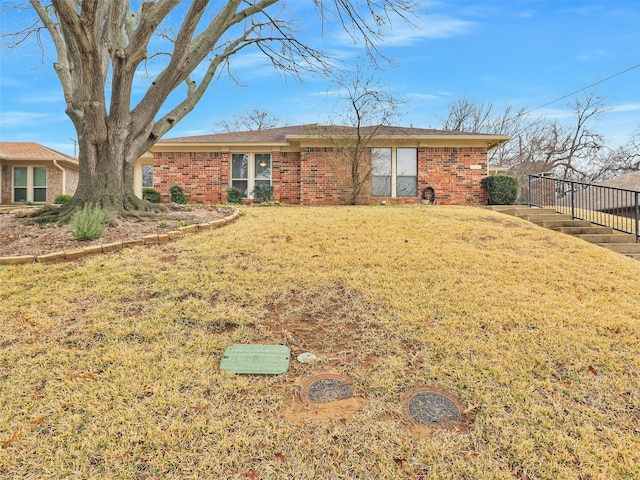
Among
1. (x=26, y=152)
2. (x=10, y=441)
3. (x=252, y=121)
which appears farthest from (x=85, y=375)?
(x=252, y=121)

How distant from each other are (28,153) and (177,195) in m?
10.9

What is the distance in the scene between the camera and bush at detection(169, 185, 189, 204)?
45.6 feet

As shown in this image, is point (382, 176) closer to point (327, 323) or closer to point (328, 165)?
point (328, 165)

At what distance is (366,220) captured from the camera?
278 inches

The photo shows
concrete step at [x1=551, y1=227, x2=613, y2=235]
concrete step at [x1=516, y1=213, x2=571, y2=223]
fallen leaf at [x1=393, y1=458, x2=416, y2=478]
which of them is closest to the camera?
fallen leaf at [x1=393, y1=458, x2=416, y2=478]

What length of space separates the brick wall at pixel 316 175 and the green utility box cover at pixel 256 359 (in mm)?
10939

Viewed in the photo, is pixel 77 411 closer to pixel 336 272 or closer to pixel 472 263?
pixel 336 272

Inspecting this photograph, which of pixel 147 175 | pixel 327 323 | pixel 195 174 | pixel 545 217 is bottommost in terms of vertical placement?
pixel 327 323

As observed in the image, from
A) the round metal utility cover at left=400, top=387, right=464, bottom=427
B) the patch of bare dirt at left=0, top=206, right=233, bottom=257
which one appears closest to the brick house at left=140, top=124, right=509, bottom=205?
the patch of bare dirt at left=0, top=206, right=233, bottom=257

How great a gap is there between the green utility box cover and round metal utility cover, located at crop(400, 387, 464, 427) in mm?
926

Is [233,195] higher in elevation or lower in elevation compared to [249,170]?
lower

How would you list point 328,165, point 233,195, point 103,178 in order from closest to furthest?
point 103,178 → point 328,165 → point 233,195

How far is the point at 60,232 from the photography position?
582 centimetres

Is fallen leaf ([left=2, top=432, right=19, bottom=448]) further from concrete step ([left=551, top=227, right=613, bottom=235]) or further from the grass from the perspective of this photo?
concrete step ([left=551, top=227, right=613, bottom=235])
